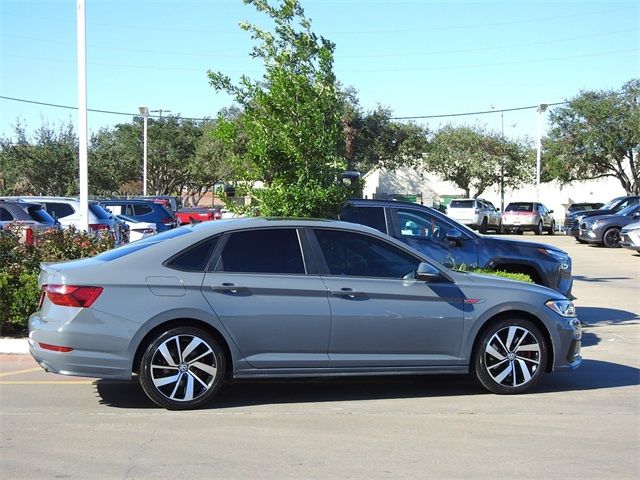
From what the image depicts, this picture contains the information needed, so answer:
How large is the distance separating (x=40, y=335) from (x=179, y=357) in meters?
1.18

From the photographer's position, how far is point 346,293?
22.2 feet

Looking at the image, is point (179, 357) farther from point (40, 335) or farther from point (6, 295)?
point (6, 295)

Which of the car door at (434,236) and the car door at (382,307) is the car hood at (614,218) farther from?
the car door at (382,307)

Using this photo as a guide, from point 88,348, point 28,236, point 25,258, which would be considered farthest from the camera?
point 28,236

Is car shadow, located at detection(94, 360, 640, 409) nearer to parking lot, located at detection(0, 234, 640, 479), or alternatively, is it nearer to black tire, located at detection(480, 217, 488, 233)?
parking lot, located at detection(0, 234, 640, 479)

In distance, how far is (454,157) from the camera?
173ft

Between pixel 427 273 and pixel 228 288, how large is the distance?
176 cm

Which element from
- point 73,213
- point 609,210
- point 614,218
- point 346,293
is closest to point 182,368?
point 346,293

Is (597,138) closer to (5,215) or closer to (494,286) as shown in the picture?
(5,215)

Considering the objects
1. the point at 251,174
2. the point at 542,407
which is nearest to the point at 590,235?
the point at 251,174

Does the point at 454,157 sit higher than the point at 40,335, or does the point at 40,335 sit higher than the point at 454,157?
the point at 454,157

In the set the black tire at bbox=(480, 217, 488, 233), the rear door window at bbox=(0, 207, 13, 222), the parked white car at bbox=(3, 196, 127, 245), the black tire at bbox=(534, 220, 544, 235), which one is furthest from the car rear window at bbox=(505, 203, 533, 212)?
the rear door window at bbox=(0, 207, 13, 222)

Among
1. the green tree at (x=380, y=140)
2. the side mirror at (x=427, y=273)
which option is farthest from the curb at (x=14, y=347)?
the green tree at (x=380, y=140)

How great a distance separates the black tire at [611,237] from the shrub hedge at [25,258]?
2164 centimetres
